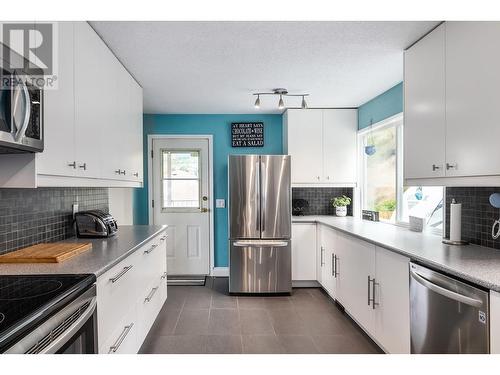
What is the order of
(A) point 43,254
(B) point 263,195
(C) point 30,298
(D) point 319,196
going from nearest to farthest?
1. (C) point 30,298
2. (A) point 43,254
3. (B) point 263,195
4. (D) point 319,196

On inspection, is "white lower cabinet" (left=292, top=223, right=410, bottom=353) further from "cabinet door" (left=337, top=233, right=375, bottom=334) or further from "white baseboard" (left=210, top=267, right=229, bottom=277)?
"white baseboard" (left=210, top=267, right=229, bottom=277)

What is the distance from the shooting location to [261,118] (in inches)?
180

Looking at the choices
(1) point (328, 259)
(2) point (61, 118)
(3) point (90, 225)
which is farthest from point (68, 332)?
(1) point (328, 259)

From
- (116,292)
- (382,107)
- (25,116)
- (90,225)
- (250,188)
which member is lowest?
(116,292)

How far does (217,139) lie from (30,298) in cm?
359

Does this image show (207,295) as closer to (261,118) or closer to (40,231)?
(40,231)

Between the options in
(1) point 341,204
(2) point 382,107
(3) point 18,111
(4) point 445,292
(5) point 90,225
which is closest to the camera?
(3) point 18,111

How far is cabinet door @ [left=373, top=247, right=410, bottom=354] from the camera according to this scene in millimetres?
1996

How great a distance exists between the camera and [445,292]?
5.18ft

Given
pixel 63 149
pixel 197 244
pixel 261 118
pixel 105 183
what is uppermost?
pixel 261 118

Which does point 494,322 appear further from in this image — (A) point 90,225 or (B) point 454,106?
(A) point 90,225

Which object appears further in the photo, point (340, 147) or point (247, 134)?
point (247, 134)

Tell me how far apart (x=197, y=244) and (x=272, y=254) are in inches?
49.7

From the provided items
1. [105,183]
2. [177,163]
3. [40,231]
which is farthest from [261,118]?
[40,231]
